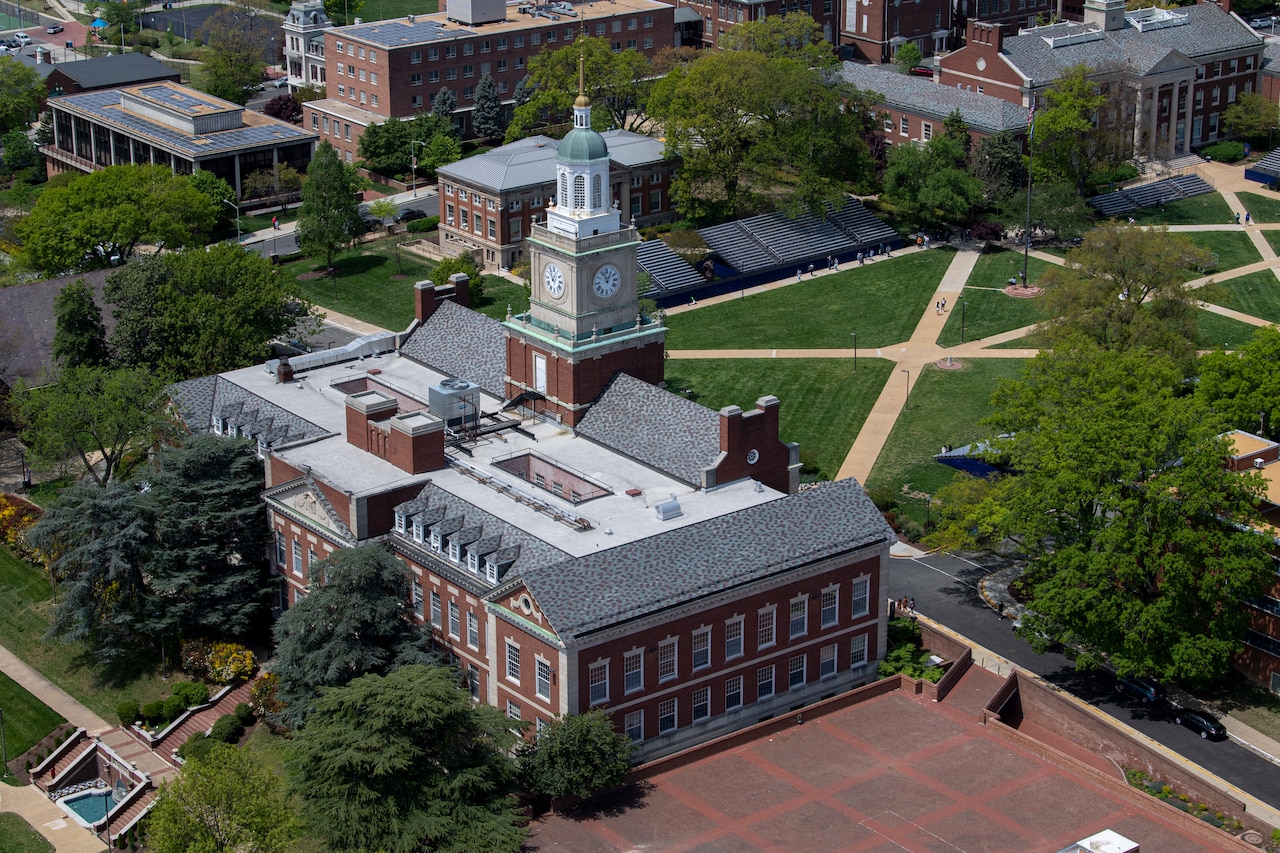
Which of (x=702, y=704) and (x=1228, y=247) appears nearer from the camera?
(x=702, y=704)

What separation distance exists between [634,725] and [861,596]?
13.8 m

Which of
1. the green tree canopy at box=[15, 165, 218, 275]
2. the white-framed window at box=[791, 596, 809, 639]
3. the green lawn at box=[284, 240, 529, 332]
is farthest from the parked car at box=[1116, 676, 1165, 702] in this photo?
the green tree canopy at box=[15, 165, 218, 275]

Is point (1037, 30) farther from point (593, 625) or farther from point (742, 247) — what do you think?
point (593, 625)

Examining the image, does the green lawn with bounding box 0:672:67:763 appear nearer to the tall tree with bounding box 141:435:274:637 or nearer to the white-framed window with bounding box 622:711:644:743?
the tall tree with bounding box 141:435:274:637

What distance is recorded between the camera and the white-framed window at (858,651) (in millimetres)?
93938

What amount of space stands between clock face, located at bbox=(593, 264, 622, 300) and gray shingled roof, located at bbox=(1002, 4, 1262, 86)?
8103cm

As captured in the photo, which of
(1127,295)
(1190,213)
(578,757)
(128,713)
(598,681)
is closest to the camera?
(578,757)

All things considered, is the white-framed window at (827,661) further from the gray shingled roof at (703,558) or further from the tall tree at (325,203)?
the tall tree at (325,203)

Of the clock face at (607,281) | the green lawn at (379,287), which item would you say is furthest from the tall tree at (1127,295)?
the green lawn at (379,287)

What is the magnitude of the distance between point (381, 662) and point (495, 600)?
638 centimetres

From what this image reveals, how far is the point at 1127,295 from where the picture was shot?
122 metres

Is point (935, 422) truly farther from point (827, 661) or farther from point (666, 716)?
point (666, 716)

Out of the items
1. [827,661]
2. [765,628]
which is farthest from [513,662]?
[827,661]

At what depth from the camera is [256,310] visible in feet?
394
